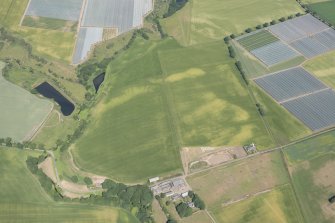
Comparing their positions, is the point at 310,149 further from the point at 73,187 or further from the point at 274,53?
the point at 73,187

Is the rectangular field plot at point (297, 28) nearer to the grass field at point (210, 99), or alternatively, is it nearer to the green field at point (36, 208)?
the grass field at point (210, 99)

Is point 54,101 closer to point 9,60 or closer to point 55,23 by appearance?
point 9,60

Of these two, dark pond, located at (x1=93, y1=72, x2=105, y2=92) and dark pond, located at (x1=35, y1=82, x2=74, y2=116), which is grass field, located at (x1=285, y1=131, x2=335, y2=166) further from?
dark pond, located at (x1=35, y1=82, x2=74, y2=116)

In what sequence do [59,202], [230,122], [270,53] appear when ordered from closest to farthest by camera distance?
[59,202], [230,122], [270,53]

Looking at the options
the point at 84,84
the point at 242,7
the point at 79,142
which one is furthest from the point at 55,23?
the point at 242,7

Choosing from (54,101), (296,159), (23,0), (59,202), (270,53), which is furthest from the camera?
(23,0)

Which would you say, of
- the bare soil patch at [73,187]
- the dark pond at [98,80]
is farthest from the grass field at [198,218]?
the dark pond at [98,80]

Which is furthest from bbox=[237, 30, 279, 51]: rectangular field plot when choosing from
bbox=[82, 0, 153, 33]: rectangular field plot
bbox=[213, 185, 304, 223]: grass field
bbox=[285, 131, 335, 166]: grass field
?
bbox=[213, 185, 304, 223]: grass field
